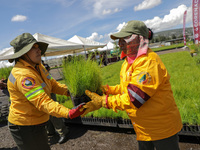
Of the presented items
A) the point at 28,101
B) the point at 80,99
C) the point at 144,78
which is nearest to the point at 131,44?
the point at 144,78

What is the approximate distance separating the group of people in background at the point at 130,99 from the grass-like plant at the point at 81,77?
0.21 meters

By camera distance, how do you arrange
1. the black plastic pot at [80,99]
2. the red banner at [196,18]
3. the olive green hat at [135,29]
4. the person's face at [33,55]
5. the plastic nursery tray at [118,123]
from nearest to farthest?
the olive green hat at [135,29], the person's face at [33,55], the black plastic pot at [80,99], the plastic nursery tray at [118,123], the red banner at [196,18]

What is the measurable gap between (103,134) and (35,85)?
2060 mm

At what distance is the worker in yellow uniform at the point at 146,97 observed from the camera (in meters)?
1.13

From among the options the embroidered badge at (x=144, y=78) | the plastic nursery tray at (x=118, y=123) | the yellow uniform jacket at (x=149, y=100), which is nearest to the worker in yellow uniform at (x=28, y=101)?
the yellow uniform jacket at (x=149, y=100)

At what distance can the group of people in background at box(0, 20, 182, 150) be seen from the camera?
1.15 m

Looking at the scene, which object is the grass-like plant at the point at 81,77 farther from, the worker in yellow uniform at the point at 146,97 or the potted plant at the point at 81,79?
the worker in yellow uniform at the point at 146,97

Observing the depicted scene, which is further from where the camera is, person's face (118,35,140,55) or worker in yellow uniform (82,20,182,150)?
person's face (118,35,140,55)

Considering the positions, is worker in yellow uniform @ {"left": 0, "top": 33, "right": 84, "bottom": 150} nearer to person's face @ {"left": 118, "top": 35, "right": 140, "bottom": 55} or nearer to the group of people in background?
the group of people in background

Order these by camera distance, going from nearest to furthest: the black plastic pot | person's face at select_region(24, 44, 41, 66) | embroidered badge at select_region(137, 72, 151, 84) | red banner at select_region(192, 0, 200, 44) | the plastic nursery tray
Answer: embroidered badge at select_region(137, 72, 151, 84) < person's face at select_region(24, 44, 41, 66) < the black plastic pot < the plastic nursery tray < red banner at select_region(192, 0, 200, 44)

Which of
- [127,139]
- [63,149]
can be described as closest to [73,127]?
[63,149]

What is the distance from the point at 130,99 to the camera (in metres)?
1.18

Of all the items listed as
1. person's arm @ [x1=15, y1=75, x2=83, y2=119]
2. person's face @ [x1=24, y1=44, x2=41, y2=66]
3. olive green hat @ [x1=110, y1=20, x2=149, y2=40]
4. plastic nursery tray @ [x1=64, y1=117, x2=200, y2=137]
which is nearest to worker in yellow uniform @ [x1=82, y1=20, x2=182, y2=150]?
olive green hat @ [x1=110, y1=20, x2=149, y2=40]

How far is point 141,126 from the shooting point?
1.36 meters
